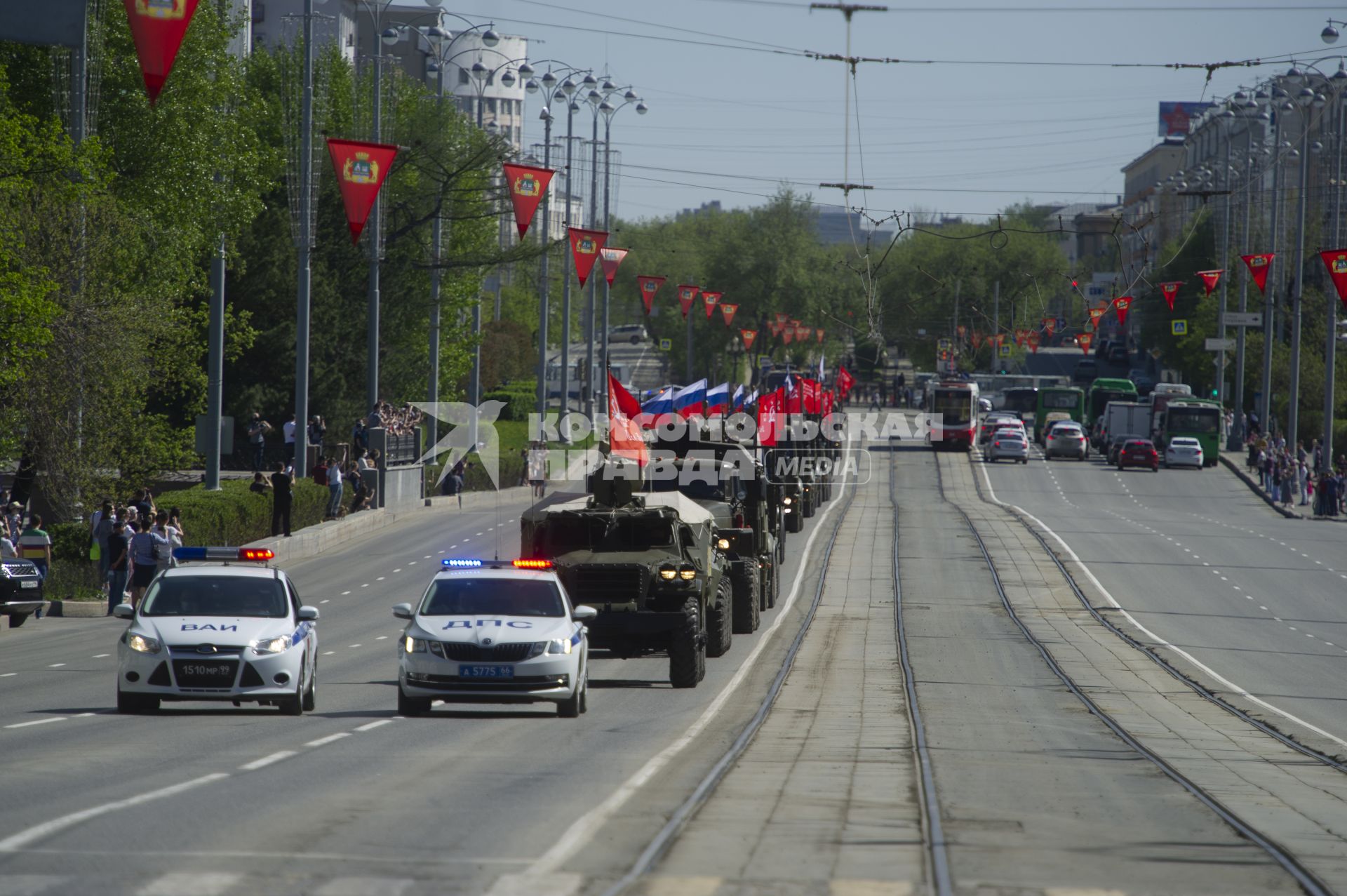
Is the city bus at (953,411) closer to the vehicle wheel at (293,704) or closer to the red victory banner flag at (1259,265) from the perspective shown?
the red victory banner flag at (1259,265)

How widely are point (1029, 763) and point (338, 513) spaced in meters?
30.9

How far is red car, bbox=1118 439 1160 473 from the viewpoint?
72125mm

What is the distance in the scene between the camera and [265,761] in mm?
12719

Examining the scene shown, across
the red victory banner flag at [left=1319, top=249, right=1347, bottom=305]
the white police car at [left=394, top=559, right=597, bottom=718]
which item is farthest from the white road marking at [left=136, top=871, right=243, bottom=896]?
the red victory banner flag at [left=1319, top=249, right=1347, bottom=305]

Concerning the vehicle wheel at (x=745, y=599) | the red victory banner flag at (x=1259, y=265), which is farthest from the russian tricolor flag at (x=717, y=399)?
the red victory banner flag at (x=1259, y=265)

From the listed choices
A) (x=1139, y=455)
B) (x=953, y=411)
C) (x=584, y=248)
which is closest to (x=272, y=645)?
(x=584, y=248)

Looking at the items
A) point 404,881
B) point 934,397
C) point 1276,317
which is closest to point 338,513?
point 404,881

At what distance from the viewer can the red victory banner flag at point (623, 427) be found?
1046 inches

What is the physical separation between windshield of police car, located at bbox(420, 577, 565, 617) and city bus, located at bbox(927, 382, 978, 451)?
62.9 metres

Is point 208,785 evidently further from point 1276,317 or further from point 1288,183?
point 1288,183

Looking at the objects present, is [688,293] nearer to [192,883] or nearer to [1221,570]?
[1221,570]

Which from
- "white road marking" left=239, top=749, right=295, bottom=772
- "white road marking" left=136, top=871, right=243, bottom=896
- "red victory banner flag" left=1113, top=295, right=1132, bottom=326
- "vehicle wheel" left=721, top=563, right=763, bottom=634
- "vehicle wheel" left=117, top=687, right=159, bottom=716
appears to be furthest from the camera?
"red victory banner flag" left=1113, top=295, right=1132, bottom=326

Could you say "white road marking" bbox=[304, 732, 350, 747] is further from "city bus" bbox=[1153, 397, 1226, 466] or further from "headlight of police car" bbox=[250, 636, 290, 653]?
"city bus" bbox=[1153, 397, 1226, 466]

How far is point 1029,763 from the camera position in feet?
46.3
